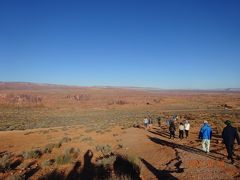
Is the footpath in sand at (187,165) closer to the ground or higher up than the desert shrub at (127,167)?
higher up

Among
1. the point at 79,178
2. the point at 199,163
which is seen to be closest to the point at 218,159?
the point at 199,163

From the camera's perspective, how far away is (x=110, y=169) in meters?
10.9

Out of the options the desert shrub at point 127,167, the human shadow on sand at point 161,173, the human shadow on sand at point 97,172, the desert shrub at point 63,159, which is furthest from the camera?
the desert shrub at point 63,159

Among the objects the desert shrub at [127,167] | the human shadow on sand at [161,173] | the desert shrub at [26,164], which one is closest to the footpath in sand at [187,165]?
the human shadow on sand at [161,173]

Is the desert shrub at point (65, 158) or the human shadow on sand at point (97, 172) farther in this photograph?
the desert shrub at point (65, 158)

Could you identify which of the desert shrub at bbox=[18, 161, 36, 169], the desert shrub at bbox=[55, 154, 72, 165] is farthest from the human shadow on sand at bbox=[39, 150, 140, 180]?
the desert shrub at bbox=[18, 161, 36, 169]

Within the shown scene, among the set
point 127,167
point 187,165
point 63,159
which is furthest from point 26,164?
point 187,165

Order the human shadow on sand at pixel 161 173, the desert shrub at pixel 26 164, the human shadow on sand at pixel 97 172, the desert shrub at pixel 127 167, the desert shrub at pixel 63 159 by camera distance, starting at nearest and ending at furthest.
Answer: the human shadow on sand at pixel 161 173 → the desert shrub at pixel 127 167 → the human shadow on sand at pixel 97 172 → the desert shrub at pixel 26 164 → the desert shrub at pixel 63 159

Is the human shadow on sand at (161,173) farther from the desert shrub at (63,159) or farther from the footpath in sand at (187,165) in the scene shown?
the desert shrub at (63,159)

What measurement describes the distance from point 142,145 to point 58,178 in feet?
23.9

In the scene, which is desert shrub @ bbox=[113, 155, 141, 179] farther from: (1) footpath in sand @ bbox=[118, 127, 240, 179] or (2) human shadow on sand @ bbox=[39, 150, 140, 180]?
(1) footpath in sand @ bbox=[118, 127, 240, 179]

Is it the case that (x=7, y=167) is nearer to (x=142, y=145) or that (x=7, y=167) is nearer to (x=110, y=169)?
(x=110, y=169)

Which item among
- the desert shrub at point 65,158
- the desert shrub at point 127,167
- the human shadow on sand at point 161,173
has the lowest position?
the desert shrub at point 65,158

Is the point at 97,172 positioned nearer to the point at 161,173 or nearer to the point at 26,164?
the point at 161,173
